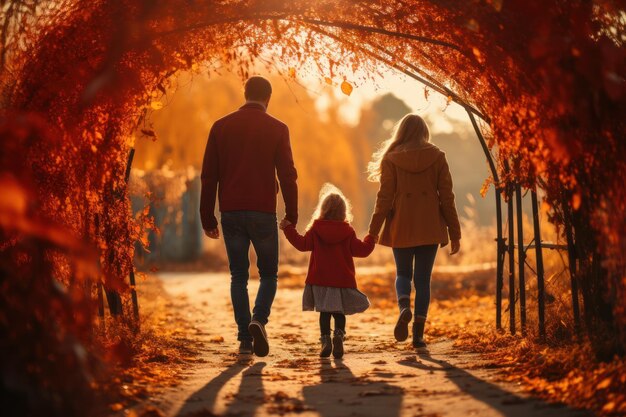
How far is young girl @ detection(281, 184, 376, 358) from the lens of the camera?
684cm

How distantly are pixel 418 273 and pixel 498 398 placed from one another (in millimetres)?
2277

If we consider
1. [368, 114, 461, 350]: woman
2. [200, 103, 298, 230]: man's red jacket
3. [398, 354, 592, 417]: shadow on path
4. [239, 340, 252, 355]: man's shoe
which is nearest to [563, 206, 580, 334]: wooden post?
[398, 354, 592, 417]: shadow on path

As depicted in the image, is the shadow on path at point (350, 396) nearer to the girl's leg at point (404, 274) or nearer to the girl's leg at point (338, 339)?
the girl's leg at point (338, 339)

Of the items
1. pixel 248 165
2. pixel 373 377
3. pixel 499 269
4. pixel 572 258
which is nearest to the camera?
pixel 373 377

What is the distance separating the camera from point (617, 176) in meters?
5.05

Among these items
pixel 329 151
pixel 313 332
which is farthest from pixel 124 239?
pixel 329 151

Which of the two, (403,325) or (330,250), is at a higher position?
(330,250)

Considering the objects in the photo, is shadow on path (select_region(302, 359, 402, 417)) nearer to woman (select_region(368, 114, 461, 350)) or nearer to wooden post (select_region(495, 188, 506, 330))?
woman (select_region(368, 114, 461, 350))

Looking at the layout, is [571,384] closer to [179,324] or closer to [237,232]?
[237,232]

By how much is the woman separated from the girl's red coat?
0.31 m

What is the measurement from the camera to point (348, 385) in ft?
18.1

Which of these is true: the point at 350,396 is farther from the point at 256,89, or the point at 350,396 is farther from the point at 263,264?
the point at 256,89

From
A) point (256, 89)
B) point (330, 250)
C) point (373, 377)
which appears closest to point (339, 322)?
point (330, 250)

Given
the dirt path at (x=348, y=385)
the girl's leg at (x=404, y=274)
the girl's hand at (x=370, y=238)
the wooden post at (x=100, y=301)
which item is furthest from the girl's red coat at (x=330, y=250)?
the wooden post at (x=100, y=301)
